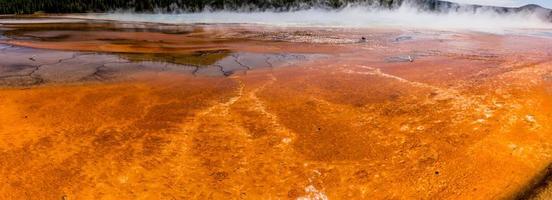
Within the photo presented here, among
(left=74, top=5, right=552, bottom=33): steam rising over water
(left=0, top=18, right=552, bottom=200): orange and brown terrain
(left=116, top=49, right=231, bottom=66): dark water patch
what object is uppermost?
(left=74, top=5, right=552, bottom=33): steam rising over water

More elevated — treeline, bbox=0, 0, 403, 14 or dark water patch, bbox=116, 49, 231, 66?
treeline, bbox=0, 0, 403, 14

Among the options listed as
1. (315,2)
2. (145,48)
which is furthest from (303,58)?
(315,2)

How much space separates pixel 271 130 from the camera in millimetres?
6949

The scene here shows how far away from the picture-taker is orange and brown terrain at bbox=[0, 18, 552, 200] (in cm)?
515

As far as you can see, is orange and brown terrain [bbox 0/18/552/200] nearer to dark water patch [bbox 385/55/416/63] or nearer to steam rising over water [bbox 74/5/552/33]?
dark water patch [bbox 385/55/416/63]

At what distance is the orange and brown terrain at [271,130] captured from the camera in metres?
5.15

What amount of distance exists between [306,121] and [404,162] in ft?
6.68

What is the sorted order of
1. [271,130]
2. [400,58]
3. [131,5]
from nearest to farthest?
[271,130] → [400,58] → [131,5]

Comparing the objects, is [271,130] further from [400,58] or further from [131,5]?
[131,5]

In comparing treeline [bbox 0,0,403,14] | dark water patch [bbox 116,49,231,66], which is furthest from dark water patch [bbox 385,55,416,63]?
treeline [bbox 0,0,403,14]

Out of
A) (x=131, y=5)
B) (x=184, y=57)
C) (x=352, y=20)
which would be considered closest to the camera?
(x=184, y=57)

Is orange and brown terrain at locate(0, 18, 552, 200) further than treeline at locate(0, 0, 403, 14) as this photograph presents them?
No

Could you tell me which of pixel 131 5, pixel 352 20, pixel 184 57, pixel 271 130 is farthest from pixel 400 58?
pixel 131 5

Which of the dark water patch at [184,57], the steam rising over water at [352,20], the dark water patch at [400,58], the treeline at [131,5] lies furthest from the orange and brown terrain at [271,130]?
the treeline at [131,5]
